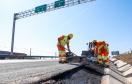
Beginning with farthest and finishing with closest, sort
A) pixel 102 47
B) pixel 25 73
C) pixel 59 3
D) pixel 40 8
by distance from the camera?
pixel 40 8, pixel 59 3, pixel 102 47, pixel 25 73

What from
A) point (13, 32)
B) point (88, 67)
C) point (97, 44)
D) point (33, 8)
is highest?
point (33, 8)

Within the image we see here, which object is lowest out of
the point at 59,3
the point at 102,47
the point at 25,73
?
the point at 25,73

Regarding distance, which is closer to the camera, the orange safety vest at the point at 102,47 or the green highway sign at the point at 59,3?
the orange safety vest at the point at 102,47

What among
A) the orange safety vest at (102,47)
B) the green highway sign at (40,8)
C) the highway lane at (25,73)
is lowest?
the highway lane at (25,73)

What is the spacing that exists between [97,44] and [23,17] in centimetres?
1583

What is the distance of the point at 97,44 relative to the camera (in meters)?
7.04

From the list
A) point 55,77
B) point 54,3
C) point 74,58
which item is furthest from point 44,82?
point 54,3

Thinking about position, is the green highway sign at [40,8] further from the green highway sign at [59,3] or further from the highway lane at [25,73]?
the highway lane at [25,73]

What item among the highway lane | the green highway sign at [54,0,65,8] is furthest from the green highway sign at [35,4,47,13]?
the highway lane

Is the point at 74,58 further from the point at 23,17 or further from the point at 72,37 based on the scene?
the point at 23,17

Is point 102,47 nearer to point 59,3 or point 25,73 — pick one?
point 25,73

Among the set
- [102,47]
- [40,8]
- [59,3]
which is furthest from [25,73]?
[40,8]

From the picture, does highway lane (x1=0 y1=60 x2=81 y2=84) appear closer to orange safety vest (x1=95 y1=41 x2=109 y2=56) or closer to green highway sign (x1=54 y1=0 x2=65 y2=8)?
orange safety vest (x1=95 y1=41 x2=109 y2=56)

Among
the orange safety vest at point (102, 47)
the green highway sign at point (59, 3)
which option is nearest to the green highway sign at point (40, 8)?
the green highway sign at point (59, 3)
